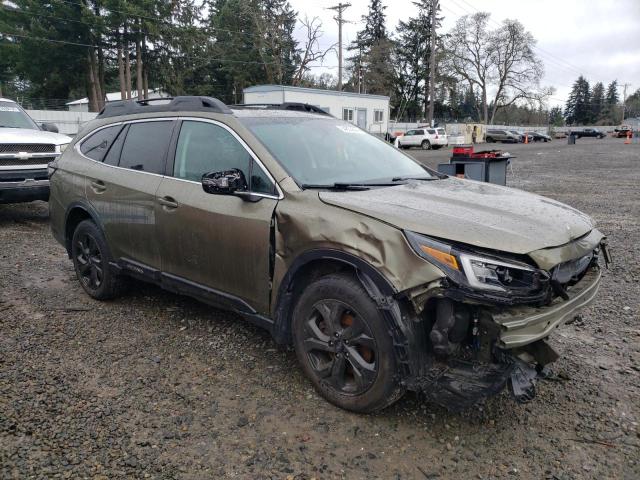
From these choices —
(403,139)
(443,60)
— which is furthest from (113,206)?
(443,60)

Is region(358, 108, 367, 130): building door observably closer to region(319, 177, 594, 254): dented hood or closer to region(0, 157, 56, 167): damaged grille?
region(0, 157, 56, 167): damaged grille

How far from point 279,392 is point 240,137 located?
174cm

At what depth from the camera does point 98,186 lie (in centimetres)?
458

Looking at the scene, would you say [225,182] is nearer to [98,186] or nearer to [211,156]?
[211,156]

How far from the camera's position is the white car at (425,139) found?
3712cm

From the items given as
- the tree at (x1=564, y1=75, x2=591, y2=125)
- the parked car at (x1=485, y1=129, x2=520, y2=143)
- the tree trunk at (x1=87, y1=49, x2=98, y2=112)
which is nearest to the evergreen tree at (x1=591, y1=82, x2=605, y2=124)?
the tree at (x1=564, y1=75, x2=591, y2=125)

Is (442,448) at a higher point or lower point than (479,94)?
lower

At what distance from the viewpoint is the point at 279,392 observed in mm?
3287

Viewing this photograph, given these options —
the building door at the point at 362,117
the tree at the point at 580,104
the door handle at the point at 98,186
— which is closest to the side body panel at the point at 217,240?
the door handle at the point at 98,186

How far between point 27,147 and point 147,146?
5.20 metres

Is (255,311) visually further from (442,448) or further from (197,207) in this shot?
(442,448)

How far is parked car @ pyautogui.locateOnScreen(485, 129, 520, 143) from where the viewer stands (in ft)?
173

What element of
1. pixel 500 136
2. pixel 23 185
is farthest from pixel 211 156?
pixel 500 136

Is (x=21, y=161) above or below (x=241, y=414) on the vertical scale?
above
